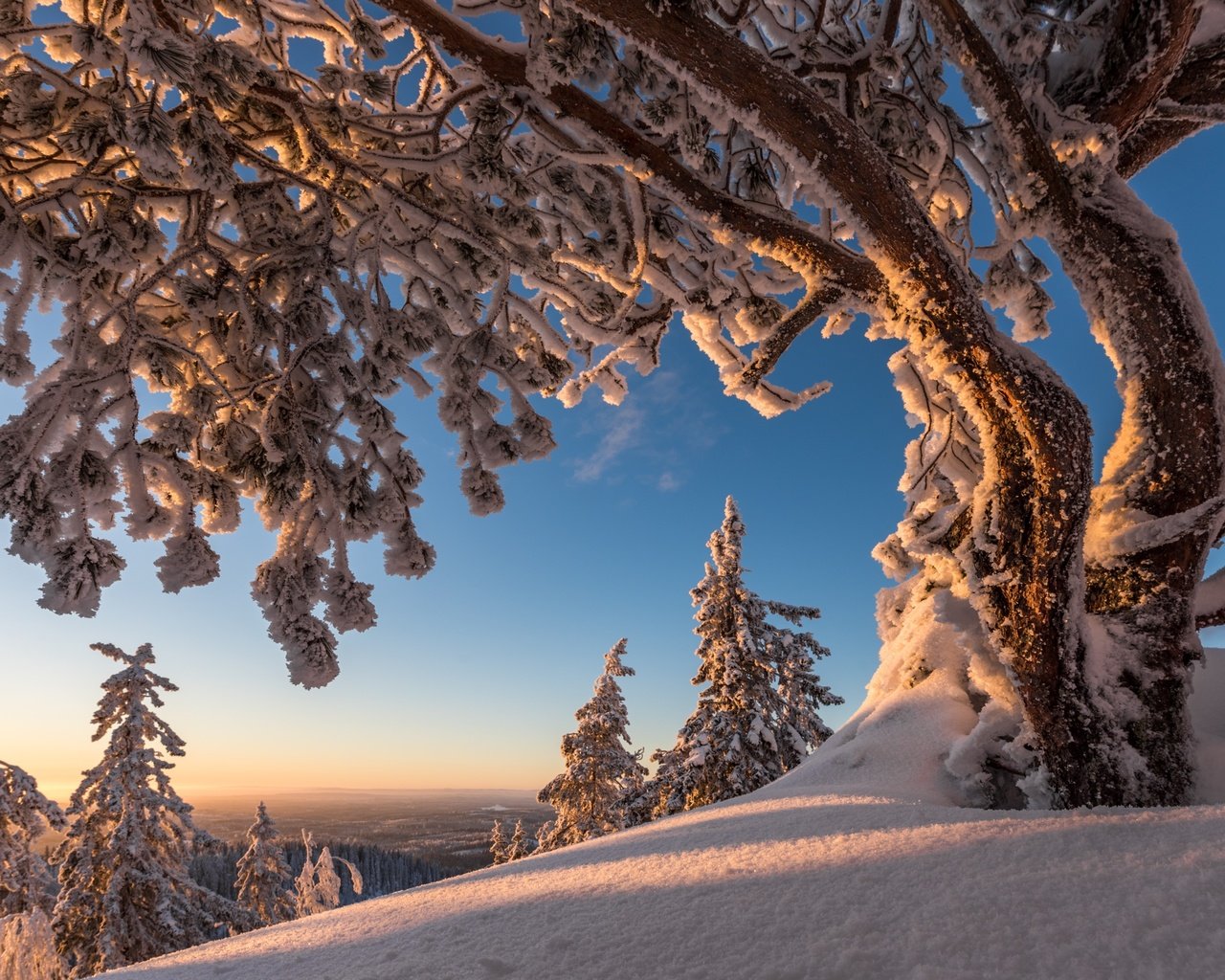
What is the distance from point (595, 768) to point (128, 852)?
12584mm

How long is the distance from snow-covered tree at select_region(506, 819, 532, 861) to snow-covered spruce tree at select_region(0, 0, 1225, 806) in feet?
84.7

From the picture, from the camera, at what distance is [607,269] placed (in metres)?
3.78

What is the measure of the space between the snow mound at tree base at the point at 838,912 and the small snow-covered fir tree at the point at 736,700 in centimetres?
1255

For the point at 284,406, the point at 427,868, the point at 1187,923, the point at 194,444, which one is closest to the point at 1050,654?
the point at 1187,923

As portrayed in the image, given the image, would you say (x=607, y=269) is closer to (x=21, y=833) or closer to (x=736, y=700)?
(x=736, y=700)

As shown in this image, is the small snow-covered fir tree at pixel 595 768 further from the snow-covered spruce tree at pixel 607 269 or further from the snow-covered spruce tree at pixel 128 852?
the snow-covered spruce tree at pixel 607 269

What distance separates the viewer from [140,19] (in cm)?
239

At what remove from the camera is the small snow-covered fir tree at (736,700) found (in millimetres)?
14070

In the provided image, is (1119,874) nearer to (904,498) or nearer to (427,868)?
(904,498)

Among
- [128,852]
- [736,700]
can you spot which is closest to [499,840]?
[128,852]

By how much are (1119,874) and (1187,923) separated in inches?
10.9

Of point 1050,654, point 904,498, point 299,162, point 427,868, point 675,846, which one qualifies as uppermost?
point 299,162

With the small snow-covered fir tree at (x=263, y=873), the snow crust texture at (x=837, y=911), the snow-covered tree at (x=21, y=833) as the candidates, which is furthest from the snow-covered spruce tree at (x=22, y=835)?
the snow crust texture at (x=837, y=911)

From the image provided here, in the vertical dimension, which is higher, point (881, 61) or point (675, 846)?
point (881, 61)
